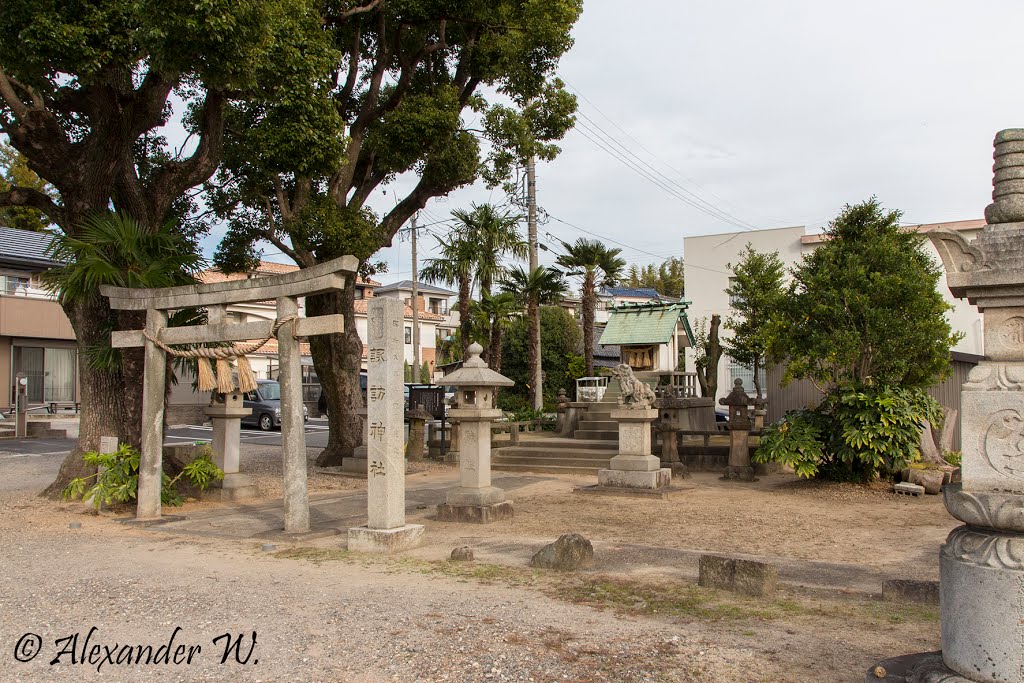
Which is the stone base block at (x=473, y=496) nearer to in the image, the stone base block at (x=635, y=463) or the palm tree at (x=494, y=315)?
the stone base block at (x=635, y=463)

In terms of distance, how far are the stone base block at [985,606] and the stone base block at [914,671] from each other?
6cm

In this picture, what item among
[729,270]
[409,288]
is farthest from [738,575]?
[409,288]

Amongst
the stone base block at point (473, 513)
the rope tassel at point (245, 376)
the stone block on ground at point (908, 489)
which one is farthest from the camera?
the stone block on ground at point (908, 489)

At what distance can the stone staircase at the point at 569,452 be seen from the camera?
17750 mm

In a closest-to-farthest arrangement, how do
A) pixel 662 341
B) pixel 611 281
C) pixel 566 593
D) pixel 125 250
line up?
pixel 566 593 → pixel 125 250 → pixel 662 341 → pixel 611 281

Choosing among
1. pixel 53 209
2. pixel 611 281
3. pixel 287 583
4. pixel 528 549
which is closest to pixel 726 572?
pixel 528 549

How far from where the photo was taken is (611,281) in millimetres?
27672

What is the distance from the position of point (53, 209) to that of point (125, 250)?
5.57ft

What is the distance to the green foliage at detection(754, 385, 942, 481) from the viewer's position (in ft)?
42.2

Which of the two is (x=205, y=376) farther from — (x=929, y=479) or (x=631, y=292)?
(x=631, y=292)

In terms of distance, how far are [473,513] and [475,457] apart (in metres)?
0.81

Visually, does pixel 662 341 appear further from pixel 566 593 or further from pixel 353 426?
pixel 566 593

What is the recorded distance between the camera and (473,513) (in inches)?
437

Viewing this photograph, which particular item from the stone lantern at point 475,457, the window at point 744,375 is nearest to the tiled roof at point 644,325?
the window at point 744,375
